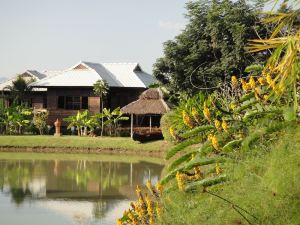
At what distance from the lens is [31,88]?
33.2 meters

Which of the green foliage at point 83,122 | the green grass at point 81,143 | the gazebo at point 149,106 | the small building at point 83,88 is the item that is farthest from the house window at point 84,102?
the green grass at point 81,143

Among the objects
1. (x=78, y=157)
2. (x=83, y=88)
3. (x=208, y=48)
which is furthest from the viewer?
(x=83, y=88)

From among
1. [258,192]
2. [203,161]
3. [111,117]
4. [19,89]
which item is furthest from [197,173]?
[19,89]

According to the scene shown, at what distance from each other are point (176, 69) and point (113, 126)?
6022 mm

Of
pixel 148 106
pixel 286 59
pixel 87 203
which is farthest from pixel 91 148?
pixel 286 59

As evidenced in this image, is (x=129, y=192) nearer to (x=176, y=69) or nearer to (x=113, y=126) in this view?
(x=176, y=69)

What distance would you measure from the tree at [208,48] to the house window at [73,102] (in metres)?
7.46

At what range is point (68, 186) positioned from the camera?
1581 cm

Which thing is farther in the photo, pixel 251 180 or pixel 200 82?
pixel 200 82

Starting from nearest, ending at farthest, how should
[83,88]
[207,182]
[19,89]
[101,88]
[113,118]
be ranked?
[207,182], [101,88], [113,118], [83,88], [19,89]

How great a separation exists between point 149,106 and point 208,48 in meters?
4.74

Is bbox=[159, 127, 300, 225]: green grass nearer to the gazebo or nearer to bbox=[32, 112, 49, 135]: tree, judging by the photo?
the gazebo

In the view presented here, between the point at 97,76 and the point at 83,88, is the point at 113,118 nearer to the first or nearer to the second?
the point at 83,88

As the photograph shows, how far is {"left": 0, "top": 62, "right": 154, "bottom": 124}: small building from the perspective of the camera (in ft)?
101
